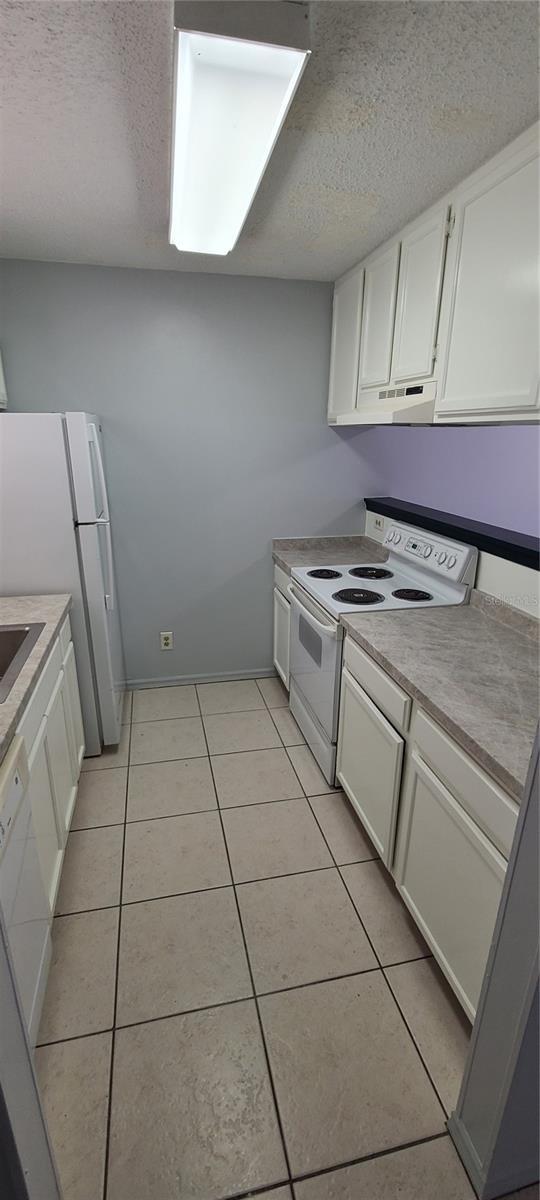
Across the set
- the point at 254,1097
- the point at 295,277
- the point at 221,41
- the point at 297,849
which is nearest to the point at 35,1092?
the point at 254,1097

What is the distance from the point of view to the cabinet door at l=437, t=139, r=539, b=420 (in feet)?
4.45

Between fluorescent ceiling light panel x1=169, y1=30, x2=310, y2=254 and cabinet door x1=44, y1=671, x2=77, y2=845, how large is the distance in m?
1.68

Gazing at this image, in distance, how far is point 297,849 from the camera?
6.72 ft

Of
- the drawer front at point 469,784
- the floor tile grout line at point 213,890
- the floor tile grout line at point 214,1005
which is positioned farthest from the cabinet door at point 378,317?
the floor tile grout line at point 214,1005

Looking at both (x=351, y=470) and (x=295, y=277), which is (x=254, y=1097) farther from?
(x=295, y=277)

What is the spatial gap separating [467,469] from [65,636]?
2.23 metres

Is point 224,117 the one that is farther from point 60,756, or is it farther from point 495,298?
point 60,756

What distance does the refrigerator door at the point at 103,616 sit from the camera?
2299 millimetres

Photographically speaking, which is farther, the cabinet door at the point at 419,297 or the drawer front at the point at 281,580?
the drawer front at the point at 281,580

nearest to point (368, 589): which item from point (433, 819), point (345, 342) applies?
point (433, 819)

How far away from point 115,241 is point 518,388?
5.88ft

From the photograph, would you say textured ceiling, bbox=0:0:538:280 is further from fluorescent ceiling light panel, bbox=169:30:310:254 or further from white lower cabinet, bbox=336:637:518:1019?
white lower cabinet, bbox=336:637:518:1019

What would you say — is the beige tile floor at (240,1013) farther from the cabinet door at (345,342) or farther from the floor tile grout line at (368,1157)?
the cabinet door at (345,342)

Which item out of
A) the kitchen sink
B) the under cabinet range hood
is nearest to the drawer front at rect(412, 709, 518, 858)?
the under cabinet range hood
